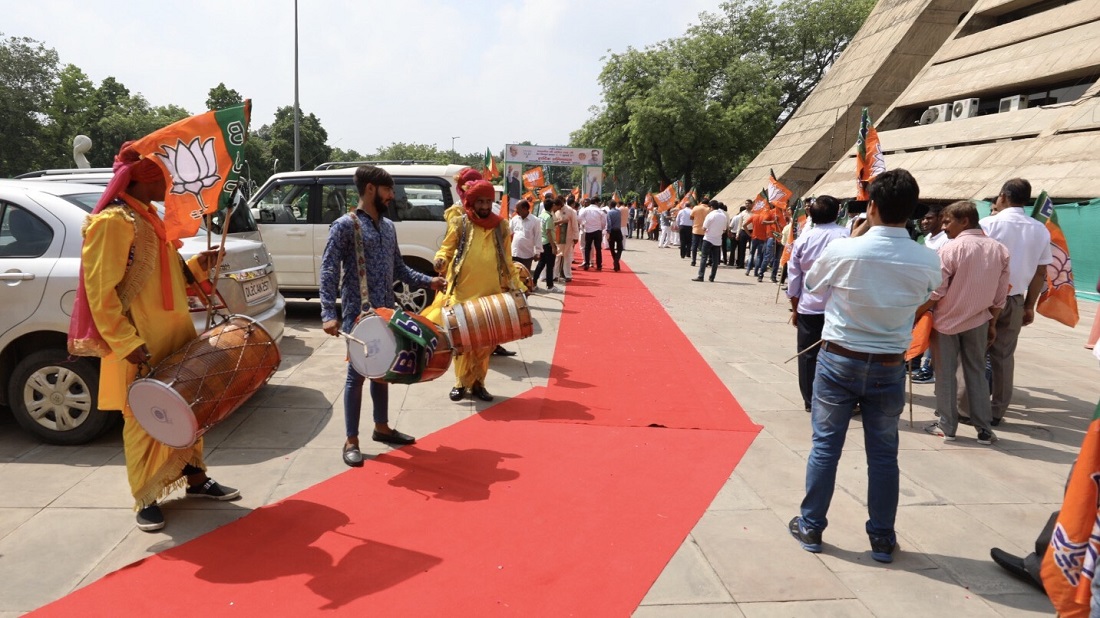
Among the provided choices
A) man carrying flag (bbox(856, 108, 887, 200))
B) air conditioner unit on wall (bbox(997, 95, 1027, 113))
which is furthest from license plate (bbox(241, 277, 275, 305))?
air conditioner unit on wall (bbox(997, 95, 1027, 113))

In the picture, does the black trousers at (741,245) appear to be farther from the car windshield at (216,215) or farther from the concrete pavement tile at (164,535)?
the concrete pavement tile at (164,535)

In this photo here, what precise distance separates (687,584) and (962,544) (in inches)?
65.0

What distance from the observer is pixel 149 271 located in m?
3.58

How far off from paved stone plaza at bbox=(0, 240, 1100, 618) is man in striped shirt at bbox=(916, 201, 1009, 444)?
0.94 feet

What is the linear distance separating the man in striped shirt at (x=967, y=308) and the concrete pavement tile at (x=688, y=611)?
338 cm

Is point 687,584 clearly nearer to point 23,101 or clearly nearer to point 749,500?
point 749,500

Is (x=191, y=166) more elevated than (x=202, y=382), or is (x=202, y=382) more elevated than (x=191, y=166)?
(x=191, y=166)

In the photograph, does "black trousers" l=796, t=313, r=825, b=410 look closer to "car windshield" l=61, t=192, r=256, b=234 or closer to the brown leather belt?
the brown leather belt

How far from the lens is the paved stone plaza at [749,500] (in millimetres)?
3230

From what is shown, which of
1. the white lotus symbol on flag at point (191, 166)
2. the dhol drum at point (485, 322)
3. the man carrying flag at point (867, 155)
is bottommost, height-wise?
the dhol drum at point (485, 322)

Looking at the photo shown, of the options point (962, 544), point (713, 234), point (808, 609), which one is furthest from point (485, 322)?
point (713, 234)

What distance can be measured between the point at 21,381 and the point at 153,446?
6.01ft

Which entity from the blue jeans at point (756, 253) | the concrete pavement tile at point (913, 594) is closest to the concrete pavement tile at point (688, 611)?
the concrete pavement tile at point (913, 594)

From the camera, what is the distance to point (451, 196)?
30.5 feet
